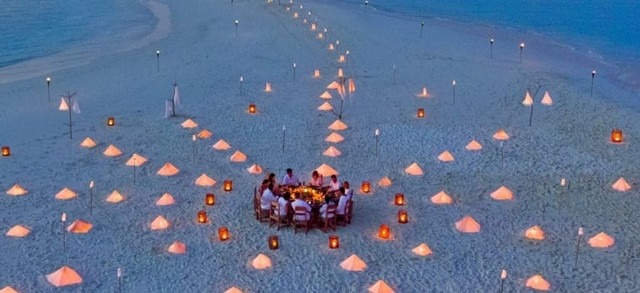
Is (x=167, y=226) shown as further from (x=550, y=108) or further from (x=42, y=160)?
(x=550, y=108)

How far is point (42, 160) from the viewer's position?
25.2 meters

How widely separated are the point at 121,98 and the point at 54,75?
791 cm

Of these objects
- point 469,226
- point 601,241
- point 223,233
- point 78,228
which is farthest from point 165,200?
point 601,241

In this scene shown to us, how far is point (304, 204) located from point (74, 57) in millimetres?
31789

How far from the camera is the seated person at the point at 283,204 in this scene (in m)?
19.6

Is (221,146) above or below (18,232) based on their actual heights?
above

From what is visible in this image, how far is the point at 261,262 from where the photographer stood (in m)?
17.9

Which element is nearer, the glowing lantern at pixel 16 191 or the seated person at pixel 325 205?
the seated person at pixel 325 205

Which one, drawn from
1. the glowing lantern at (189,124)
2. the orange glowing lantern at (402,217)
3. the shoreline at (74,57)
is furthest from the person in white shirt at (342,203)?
the shoreline at (74,57)

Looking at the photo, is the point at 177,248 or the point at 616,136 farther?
the point at 616,136

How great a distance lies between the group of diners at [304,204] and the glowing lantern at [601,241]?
20.2ft

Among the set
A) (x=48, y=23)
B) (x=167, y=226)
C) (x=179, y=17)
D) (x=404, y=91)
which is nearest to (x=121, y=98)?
(x=404, y=91)

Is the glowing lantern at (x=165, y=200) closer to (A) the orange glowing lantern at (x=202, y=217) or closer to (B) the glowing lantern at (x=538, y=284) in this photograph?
(A) the orange glowing lantern at (x=202, y=217)

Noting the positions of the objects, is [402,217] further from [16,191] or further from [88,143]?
[88,143]
